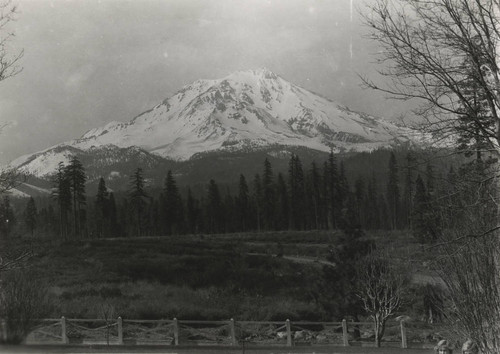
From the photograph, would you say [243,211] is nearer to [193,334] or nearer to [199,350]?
[193,334]

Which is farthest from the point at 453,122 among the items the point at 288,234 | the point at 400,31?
the point at 288,234

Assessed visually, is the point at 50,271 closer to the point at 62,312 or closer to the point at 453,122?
the point at 62,312

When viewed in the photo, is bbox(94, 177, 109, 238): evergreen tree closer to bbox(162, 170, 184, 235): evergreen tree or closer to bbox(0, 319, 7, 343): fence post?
bbox(162, 170, 184, 235): evergreen tree

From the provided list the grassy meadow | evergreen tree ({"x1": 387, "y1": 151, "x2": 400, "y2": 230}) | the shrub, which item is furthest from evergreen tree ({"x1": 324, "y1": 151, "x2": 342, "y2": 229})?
the shrub

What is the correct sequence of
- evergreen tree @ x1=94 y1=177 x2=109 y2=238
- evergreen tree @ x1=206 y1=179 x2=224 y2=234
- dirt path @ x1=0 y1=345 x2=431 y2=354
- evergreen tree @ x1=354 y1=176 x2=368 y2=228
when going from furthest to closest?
evergreen tree @ x1=354 y1=176 x2=368 y2=228, evergreen tree @ x1=206 y1=179 x2=224 y2=234, evergreen tree @ x1=94 y1=177 x2=109 y2=238, dirt path @ x1=0 y1=345 x2=431 y2=354

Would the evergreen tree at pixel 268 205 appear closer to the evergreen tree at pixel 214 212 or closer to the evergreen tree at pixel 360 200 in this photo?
the evergreen tree at pixel 214 212

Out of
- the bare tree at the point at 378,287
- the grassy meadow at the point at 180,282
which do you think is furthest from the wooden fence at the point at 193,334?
the grassy meadow at the point at 180,282
